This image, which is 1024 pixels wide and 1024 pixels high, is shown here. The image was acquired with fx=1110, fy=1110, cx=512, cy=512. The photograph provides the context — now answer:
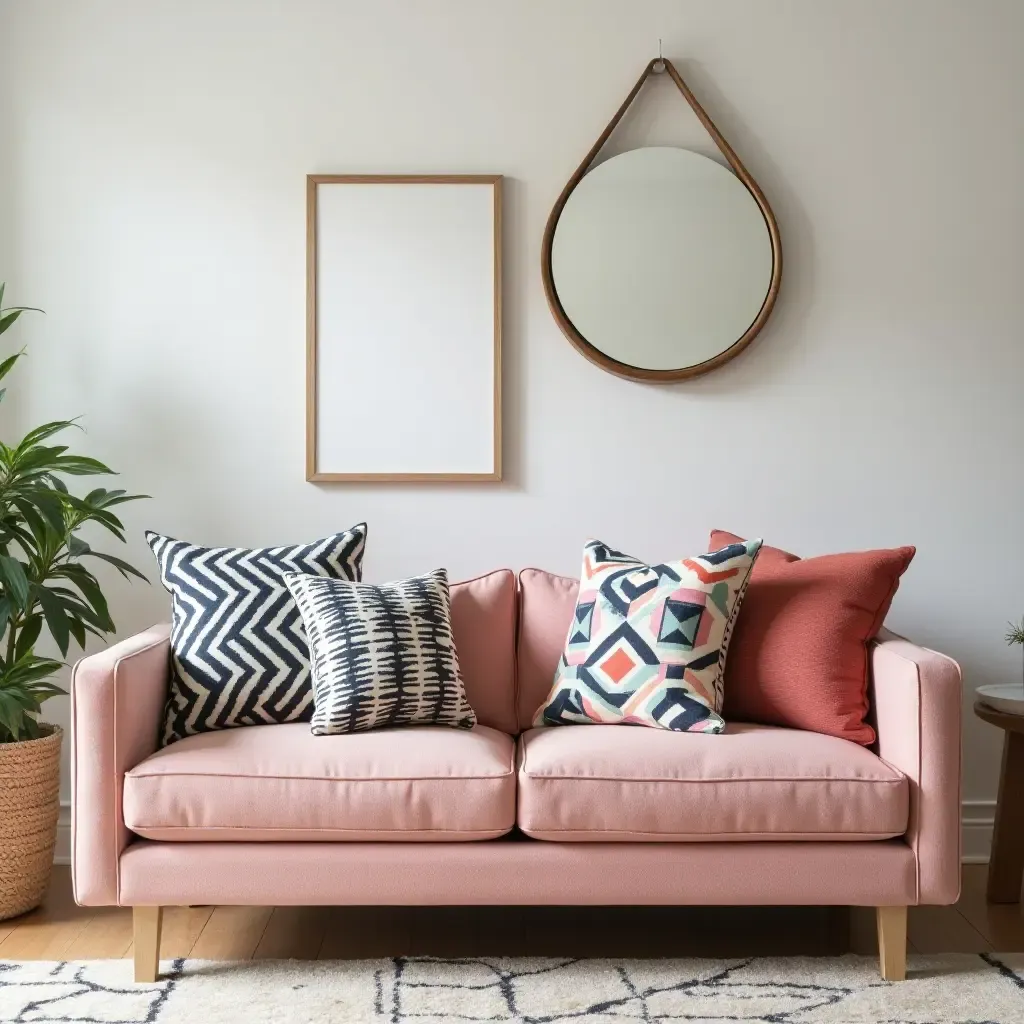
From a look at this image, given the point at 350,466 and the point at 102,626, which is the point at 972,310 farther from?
the point at 102,626

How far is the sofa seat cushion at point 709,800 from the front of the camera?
2.16m

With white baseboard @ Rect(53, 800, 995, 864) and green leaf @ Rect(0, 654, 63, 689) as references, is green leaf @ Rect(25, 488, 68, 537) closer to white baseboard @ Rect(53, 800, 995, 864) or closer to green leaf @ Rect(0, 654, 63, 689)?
green leaf @ Rect(0, 654, 63, 689)

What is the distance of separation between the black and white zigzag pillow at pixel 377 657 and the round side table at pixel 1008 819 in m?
1.29

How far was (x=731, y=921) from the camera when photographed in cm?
256

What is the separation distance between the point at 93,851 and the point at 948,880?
1680 mm

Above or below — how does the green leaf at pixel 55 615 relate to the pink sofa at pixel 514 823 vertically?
above

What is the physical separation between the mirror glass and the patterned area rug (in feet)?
5.18

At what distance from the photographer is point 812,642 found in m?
2.45

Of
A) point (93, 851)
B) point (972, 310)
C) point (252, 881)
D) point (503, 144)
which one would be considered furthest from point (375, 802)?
point (972, 310)

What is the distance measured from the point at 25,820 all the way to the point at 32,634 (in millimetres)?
450

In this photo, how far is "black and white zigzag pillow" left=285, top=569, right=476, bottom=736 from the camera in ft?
7.70

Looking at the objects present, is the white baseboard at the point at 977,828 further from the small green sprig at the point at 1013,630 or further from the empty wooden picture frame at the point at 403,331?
the empty wooden picture frame at the point at 403,331

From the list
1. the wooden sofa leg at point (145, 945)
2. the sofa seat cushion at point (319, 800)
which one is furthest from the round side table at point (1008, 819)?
the wooden sofa leg at point (145, 945)

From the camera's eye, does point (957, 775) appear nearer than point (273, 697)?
Yes
